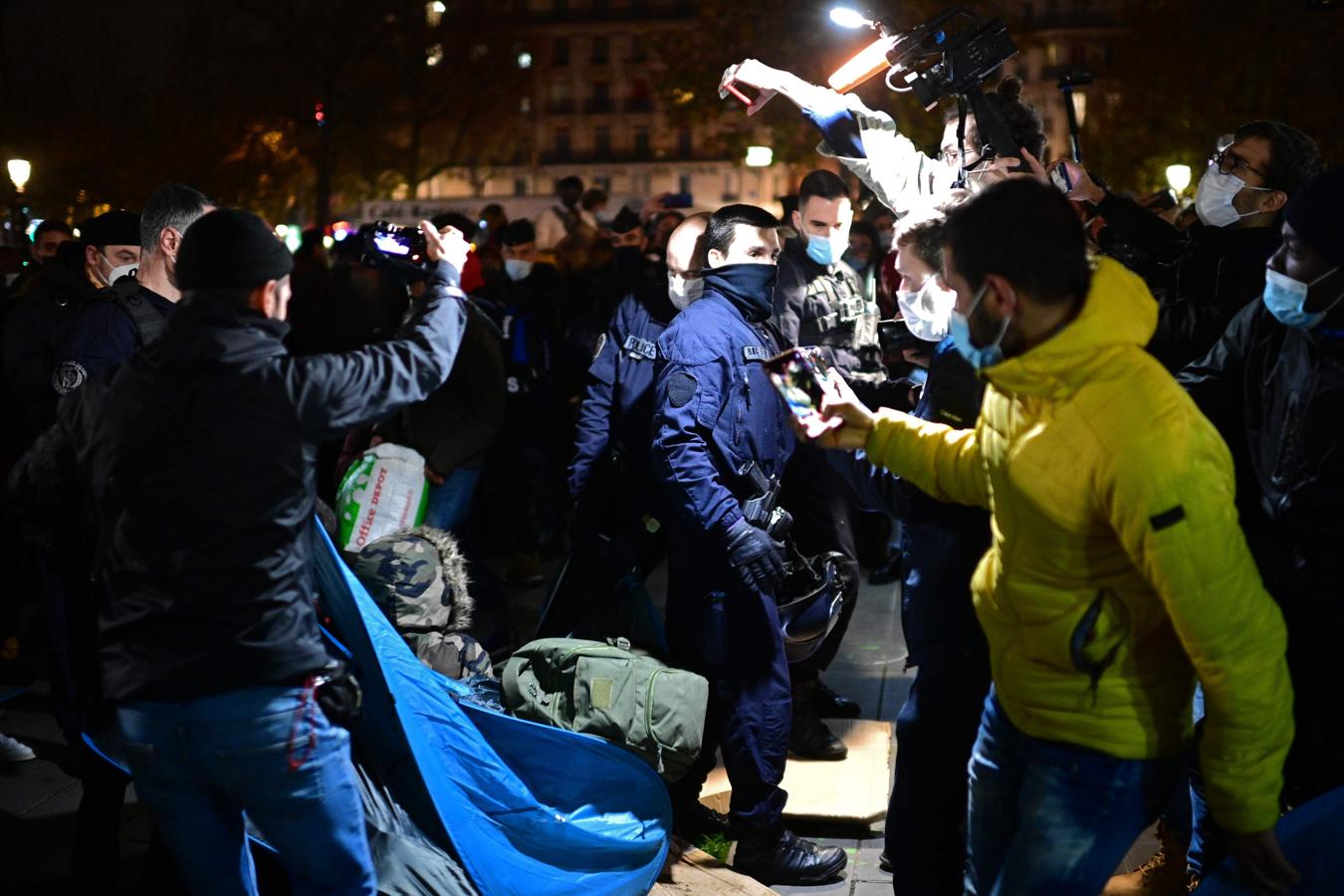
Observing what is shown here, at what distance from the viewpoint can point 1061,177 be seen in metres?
5.59

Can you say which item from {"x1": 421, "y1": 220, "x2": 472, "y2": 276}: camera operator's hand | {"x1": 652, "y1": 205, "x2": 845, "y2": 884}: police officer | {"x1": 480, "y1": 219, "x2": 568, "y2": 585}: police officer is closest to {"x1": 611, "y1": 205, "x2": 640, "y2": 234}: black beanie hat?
{"x1": 480, "y1": 219, "x2": 568, "y2": 585}: police officer

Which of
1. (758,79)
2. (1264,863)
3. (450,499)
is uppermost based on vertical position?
(758,79)

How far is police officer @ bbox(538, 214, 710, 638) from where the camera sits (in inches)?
217

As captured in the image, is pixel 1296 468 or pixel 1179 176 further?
pixel 1179 176

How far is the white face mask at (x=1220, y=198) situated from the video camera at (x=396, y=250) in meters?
2.63

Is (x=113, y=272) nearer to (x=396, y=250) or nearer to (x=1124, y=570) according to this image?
(x=396, y=250)

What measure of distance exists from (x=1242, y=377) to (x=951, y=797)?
1.35 meters

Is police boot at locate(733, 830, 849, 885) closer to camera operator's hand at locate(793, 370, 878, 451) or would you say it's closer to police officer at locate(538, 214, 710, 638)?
police officer at locate(538, 214, 710, 638)

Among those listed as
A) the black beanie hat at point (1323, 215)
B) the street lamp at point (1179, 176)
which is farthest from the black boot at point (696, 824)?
the street lamp at point (1179, 176)

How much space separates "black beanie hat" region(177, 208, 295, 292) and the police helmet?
232cm

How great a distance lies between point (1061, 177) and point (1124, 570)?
3.13 m

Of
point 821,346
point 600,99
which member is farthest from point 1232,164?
point 600,99

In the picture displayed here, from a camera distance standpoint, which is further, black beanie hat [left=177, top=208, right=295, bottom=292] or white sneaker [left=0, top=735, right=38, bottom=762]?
white sneaker [left=0, top=735, right=38, bottom=762]

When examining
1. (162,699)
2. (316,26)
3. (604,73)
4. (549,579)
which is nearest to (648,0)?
(604,73)
